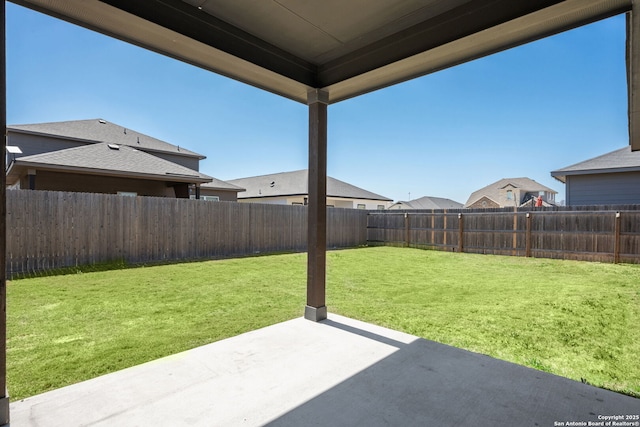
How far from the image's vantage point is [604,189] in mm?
10727

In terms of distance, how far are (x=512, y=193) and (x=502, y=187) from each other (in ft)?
5.95

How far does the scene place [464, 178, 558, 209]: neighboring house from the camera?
2931 centimetres

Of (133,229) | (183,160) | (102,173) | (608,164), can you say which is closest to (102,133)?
(183,160)

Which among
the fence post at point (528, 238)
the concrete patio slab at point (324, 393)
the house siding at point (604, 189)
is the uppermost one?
the house siding at point (604, 189)

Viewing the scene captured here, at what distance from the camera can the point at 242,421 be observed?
1.80 m

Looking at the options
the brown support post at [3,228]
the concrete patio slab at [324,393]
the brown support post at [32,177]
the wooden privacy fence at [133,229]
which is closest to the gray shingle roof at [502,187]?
the wooden privacy fence at [133,229]

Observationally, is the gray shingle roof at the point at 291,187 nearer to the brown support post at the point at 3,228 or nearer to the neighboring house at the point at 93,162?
the neighboring house at the point at 93,162

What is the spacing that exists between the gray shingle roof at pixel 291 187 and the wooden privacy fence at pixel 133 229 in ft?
27.5

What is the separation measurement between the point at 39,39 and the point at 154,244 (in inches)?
207

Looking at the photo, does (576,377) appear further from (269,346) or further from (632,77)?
(269,346)

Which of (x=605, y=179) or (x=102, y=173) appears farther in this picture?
(x=605, y=179)

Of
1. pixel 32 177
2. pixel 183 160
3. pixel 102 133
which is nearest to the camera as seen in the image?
pixel 32 177

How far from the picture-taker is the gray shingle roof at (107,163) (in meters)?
9.03

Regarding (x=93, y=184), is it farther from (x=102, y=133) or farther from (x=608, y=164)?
(x=608, y=164)
